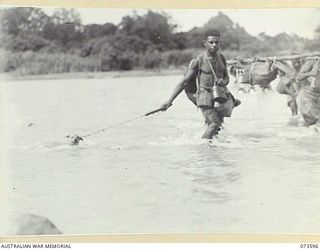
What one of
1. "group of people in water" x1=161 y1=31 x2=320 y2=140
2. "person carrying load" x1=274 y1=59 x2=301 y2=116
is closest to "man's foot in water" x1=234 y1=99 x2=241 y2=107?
"group of people in water" x1=161 y1=31 x2=320 y2=140

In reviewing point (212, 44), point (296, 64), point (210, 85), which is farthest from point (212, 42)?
point (296, 64)

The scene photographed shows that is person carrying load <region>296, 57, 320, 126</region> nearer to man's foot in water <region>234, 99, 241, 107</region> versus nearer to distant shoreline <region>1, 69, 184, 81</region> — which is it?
man's foot in water <region>234, 99, 241, 107</region>

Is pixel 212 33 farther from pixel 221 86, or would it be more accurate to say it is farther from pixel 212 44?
pixel 221 86

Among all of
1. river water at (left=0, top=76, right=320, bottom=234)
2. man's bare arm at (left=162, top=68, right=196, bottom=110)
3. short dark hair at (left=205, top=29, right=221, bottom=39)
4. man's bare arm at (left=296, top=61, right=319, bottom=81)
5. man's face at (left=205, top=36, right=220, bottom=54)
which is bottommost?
river water at (left=0, top=76, right=320, bottom=234)

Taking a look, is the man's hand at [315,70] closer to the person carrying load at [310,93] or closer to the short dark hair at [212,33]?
the person carrying load at [310,93]

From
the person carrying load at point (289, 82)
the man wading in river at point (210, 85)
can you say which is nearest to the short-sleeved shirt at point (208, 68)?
the man wading in river at point (210, 85)
